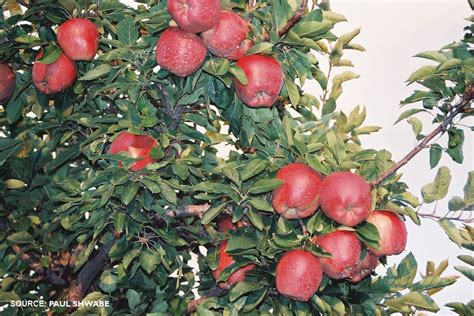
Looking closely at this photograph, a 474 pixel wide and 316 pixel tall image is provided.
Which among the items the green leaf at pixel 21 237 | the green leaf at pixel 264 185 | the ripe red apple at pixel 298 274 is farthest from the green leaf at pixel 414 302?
the green leaf at pixel 21 237

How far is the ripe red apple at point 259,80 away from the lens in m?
3.40

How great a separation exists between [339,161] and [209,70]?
84 centimetres

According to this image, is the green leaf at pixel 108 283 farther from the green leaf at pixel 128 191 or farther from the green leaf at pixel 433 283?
the green leaf at pixel 433 283

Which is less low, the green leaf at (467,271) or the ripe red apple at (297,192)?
the ripe red apple at (297,192)

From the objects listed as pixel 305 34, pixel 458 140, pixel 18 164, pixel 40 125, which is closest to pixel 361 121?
pixel 458 140

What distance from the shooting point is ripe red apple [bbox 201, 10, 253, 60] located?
10.9ft

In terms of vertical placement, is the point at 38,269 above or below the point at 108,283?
below

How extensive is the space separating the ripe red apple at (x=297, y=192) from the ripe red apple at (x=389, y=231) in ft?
1.16

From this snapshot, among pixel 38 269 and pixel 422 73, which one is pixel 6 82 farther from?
pixel 422 73

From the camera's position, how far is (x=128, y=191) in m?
3.45

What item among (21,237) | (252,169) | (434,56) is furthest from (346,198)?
(21,237)

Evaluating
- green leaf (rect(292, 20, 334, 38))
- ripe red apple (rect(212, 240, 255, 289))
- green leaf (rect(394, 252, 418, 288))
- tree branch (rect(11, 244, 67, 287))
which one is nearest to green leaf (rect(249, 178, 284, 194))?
ripe red apple (rect(212, 240, 255, 289))

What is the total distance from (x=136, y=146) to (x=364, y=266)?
4.72ft

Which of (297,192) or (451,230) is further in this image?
(451,230)
